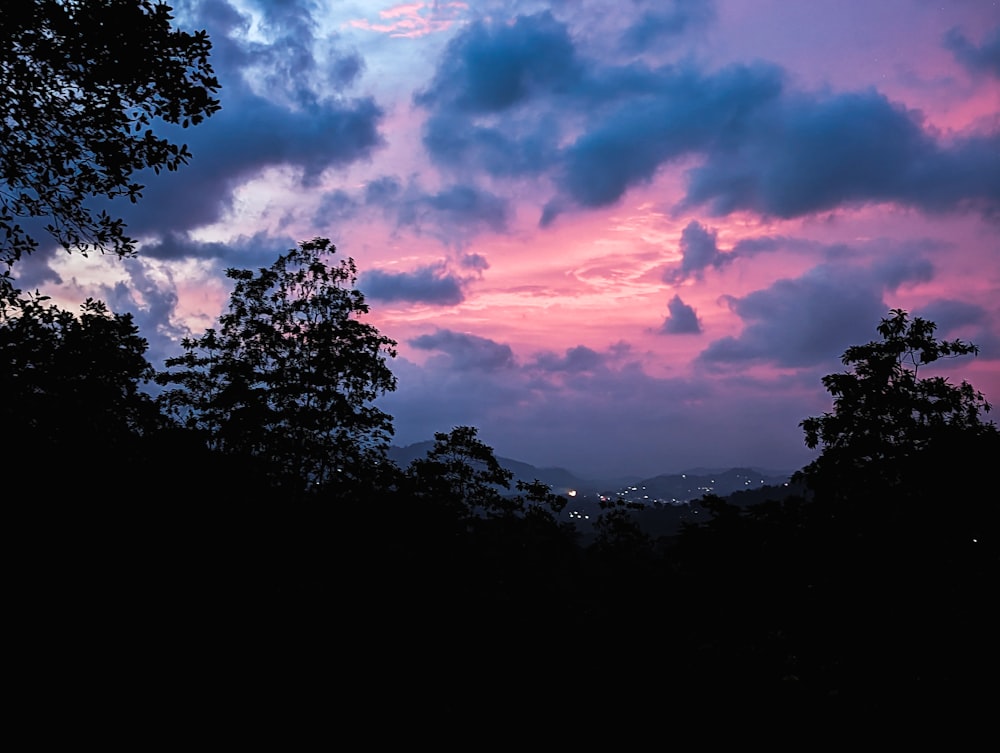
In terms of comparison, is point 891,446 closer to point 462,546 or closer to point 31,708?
point 462,546

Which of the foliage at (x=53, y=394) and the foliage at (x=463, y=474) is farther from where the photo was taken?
the foliage at (x=463, y=474)

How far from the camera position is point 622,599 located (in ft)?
54.9

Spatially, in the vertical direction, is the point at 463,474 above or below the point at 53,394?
below

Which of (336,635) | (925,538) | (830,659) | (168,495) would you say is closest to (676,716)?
(830,659)

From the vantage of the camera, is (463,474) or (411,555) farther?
(463,474)

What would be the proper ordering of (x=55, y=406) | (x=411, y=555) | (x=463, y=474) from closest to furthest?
(x=55, y=406)
(x=411, y=555)
(x=463, y=474)

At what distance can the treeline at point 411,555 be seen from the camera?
929 centimetres

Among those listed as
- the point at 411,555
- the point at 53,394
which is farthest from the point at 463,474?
the point at 53,394

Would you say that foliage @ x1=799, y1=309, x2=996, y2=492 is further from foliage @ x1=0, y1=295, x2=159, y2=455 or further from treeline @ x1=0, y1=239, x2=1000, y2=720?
foliage @ x1=0, y1=295, x2=159, y2=455

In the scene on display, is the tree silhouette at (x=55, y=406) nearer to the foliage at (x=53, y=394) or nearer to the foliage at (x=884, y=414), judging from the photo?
the foliage at (x=53, y=394)

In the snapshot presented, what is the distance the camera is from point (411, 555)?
46.0 ft

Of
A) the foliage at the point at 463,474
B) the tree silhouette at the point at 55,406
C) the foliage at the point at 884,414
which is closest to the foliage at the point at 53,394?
the tree silhouette at the point at 55,406

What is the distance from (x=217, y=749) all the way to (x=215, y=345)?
57.1 feet

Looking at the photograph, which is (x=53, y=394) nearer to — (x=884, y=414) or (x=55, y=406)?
(x=55, y=406)
